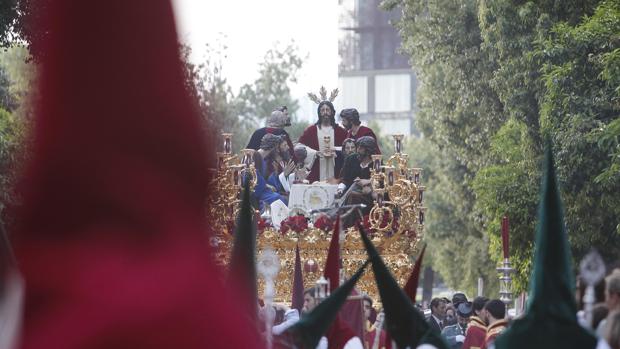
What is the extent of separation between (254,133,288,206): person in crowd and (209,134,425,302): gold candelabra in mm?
531

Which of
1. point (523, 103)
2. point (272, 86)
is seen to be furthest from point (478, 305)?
point (272, 86)

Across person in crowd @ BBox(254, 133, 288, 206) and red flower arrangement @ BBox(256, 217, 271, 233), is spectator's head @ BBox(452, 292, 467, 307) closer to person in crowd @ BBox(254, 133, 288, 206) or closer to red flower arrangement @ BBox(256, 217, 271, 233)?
red flower arrangement @ BBox(256, 217, 271, 233)

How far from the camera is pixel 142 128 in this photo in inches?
133

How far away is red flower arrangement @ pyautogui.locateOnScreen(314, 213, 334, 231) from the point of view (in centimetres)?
2030

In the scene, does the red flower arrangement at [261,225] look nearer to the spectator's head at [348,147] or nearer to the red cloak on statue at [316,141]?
the red cloak on statue at [316,141]

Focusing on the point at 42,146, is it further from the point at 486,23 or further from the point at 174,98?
the point at 486,23

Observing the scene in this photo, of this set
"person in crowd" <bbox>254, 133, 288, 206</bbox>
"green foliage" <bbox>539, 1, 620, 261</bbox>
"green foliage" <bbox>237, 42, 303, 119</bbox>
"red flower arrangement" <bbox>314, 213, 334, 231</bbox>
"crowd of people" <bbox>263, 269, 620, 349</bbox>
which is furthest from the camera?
"green foliage" <bbox>237, 42, 303, 119</bbox>

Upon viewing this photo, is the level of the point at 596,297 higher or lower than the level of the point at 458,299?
higher

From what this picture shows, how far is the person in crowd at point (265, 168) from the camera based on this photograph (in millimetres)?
21438

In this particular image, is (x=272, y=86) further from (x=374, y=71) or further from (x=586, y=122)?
(x=586, y=122)

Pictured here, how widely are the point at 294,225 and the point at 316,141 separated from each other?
3024 mm

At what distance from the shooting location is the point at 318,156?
22453mm

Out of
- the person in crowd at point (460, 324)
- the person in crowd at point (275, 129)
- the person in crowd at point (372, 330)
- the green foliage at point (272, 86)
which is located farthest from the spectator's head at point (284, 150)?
the green foliage at point (272, 86)

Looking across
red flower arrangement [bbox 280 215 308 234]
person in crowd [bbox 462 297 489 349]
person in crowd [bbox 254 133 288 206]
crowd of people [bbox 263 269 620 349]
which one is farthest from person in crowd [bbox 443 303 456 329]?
person in crowd [bbox 462 297 489 349]
